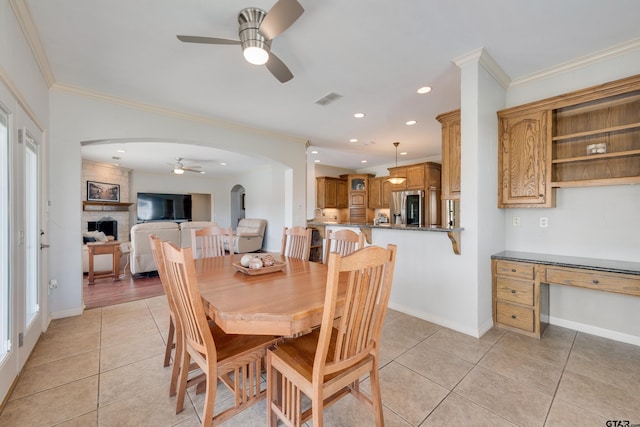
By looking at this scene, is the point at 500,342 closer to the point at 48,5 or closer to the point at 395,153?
the point at 48,5

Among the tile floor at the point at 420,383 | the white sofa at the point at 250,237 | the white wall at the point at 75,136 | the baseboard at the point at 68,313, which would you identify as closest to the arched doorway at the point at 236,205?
the white sofa at the point at 250,237

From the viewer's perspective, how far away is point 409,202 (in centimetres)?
636

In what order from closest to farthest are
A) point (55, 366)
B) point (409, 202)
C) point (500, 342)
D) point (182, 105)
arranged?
point (55, 366) → point (500, 342) → point (182, 105) → point (409, 202)

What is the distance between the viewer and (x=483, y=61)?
2.44 m

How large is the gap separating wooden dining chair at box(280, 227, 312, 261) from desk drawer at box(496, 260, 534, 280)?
6.16ft

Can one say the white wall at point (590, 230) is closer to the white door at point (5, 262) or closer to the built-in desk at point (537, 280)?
the built-in desk at point (537, 280)

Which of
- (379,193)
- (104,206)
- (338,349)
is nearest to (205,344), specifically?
(338,349)

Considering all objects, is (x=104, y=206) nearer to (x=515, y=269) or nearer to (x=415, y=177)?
(x=415, y=177)

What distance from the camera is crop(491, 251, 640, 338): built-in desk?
81.5 inches

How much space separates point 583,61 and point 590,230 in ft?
5.14

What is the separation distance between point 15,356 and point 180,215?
828cm

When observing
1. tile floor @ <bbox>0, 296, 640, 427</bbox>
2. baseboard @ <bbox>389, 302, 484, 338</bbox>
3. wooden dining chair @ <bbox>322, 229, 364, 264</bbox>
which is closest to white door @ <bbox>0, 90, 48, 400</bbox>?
tile floor @ <bbox>0, 296, 640, 427</bbox>

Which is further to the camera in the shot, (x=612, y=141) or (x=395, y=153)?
(x=395, y=153)

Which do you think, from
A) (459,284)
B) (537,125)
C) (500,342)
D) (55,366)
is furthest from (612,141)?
(55,366)
